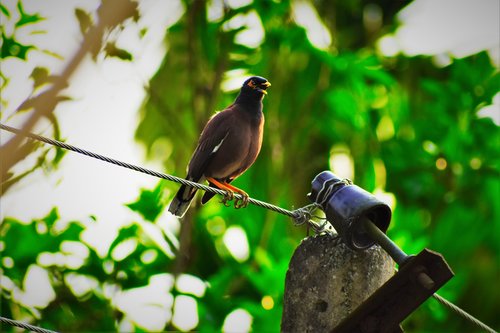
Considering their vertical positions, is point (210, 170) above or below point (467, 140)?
below

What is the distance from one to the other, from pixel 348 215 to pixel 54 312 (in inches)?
166

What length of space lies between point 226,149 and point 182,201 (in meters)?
0.49

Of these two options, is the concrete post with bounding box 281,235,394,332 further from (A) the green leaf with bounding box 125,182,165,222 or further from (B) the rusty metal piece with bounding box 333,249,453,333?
(A) the green leaf with bounding box 125,182,165,222

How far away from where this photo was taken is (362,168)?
28.0 feet

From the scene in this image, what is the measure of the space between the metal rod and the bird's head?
2446mm

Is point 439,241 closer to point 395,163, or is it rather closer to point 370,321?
point 395,163

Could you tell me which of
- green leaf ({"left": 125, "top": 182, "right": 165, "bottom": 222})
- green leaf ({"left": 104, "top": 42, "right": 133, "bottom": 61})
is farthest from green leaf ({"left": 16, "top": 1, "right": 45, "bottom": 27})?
green leaf ({"left": 125, "top": 182, "right": 165, "bottom": 222})

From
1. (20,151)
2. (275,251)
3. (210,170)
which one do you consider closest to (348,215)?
(20,151)

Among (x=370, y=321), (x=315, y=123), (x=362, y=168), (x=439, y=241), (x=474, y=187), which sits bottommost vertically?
(x=370, y=321)

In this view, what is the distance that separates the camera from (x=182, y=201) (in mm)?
4836

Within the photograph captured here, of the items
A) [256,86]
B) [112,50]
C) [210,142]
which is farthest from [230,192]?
[112,50]

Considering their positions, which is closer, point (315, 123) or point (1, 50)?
point (1, 50)

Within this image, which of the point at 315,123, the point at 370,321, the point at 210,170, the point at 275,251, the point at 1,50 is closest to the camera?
the point at 370,321

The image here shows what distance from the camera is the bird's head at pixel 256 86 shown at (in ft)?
16.4
